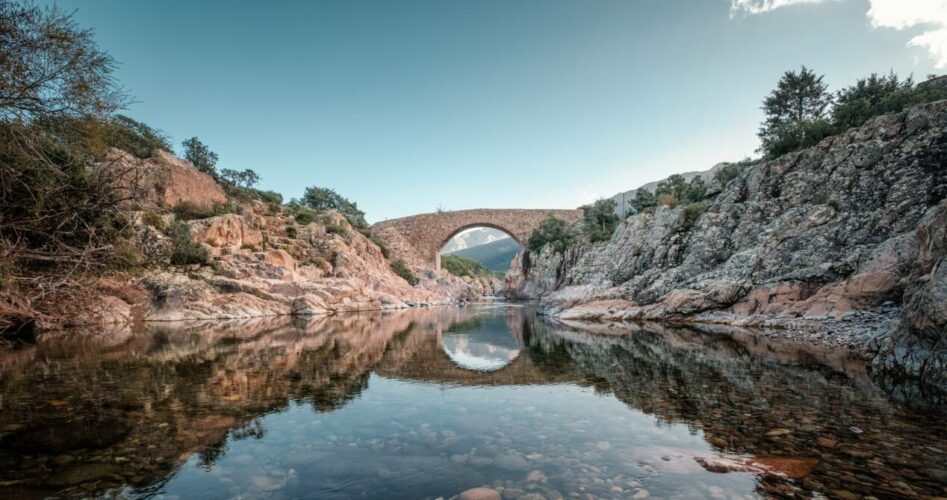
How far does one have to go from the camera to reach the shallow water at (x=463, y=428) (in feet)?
11.5

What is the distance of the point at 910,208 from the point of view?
512 inches

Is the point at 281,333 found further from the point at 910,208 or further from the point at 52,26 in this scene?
the point at 910,208

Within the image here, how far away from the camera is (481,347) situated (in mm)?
12969

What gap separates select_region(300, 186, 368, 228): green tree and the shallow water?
47.4 meters

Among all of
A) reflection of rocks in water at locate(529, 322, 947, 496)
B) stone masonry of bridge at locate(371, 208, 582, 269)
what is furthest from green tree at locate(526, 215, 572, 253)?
reflection of rocks in water at locate(529, 322, 947, 496)

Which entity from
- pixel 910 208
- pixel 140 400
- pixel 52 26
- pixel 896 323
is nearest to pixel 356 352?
pixel 140 400

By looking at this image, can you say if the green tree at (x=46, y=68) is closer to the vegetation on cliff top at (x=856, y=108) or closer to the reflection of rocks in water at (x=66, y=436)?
the reflection of rocks in water at (x=66, y=436)

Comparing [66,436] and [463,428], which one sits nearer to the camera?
[66,436]

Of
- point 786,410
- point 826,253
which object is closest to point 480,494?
point 786,410

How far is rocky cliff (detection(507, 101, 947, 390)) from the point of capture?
8133 millimetres

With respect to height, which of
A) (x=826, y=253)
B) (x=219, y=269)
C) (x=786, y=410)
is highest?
(x=219, y=269)

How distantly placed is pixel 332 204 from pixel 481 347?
49391 millimetres

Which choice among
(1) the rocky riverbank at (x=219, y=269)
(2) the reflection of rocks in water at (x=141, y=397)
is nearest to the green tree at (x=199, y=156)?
(1) the rocky riverbank at (x=219, y=269)

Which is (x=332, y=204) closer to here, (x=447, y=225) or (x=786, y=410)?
(x=447, y=225)
